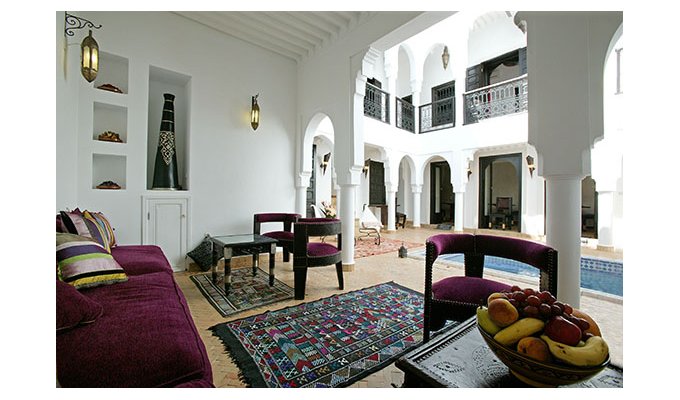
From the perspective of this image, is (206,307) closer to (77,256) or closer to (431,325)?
(77,256)

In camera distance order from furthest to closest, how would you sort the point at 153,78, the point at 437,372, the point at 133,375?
the point at 153,78 < the point at 133,375 < the point at 437,372

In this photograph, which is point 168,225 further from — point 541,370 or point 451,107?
point 451,107

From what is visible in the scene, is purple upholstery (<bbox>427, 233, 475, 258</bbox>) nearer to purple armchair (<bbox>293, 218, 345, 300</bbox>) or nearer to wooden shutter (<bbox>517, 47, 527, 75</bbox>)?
purple armchair (<bbox>293, 218, 345, 300</bbox>)

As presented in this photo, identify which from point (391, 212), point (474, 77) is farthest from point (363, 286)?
point (474, 77)

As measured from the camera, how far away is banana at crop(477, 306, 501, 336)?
0.85m

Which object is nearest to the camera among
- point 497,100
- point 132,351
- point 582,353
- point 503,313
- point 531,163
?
point 582,353

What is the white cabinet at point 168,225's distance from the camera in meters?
3.96

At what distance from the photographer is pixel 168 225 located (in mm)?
4141

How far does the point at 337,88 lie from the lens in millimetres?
4535

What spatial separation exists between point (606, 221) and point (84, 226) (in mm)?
8791

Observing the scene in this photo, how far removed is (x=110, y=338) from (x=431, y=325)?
1.77 m

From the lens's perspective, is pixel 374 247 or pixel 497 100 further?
pixel 497 100

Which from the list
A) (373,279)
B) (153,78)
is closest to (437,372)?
(373,279)

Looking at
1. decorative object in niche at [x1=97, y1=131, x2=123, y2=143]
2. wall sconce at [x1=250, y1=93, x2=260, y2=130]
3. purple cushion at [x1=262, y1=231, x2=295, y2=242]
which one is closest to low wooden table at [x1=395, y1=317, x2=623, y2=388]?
purple cushion at [x1=262, y1=231, x2=295, y2=242]
